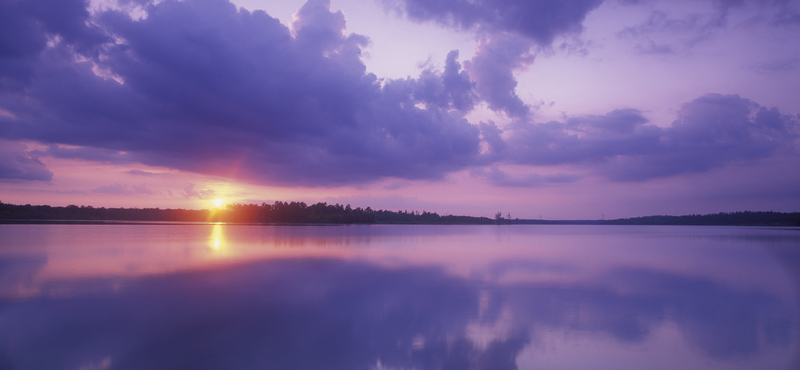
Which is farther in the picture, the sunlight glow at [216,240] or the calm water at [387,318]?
the sunlight glow at [216,240]

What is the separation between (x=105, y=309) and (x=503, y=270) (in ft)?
40.6

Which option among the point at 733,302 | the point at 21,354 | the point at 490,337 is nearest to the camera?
the point at 21,354

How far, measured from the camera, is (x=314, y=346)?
20.2ft

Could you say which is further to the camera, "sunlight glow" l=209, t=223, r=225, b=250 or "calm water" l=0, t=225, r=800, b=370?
"sunlight glow" l=209, t=223, r=225, b=250

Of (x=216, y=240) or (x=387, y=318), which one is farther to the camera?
(x=216, y=240)

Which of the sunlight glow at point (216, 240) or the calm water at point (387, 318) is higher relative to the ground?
the sunlight glow at point (216, 240)

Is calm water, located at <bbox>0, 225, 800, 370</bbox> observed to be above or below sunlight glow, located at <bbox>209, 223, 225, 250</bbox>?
below

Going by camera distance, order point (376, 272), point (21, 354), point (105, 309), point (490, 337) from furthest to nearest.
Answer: point (376, 272) < point (105, 309) < point (490, 337) < point (21, 354)

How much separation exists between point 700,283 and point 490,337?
10.6 metres

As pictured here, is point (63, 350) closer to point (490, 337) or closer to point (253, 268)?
point (490, 337)

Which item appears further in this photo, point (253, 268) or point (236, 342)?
point (253, 268)

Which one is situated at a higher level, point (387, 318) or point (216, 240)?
point (216, 240)

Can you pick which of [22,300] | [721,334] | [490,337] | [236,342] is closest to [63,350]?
[236,342]

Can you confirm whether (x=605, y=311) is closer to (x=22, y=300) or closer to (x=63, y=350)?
(x=63, y=350)
